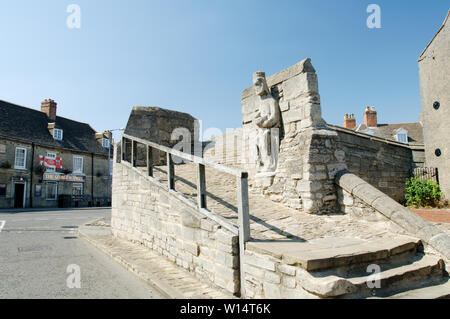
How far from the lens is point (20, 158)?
2212 cm

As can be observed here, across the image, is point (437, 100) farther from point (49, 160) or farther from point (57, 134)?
point (57, 134)

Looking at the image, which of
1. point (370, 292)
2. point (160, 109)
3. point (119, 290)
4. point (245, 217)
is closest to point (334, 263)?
point (370, 292)

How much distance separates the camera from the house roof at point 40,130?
2238 centimetres

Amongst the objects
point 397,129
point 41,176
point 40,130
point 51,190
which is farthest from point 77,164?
point 397,129

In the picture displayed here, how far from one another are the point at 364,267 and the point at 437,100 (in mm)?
9142

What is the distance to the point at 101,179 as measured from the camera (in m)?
28.6

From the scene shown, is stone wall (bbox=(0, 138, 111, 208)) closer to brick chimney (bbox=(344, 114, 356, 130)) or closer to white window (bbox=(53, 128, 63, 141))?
white window (bbox=(53, 128, 63, 141))

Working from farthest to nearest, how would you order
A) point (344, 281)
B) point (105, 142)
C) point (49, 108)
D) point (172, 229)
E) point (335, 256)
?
point (105, 142) → point (49, 108) → point (172, 229) → point (335, 256) → point (344, 281)

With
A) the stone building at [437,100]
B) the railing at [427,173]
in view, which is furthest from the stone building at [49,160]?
the stone building at [437,100]

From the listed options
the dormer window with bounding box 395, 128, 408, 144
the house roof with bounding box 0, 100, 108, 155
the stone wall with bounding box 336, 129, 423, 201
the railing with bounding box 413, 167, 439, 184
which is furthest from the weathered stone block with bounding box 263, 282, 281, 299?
the house roof with bounding box 0, 100, 108, 155

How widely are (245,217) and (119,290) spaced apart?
2086 mm

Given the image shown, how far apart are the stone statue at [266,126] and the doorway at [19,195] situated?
22.8m

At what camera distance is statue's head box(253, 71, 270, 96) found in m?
6.15

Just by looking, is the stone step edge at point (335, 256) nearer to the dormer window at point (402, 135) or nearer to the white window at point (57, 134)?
the dormer window at point (402, 135)
